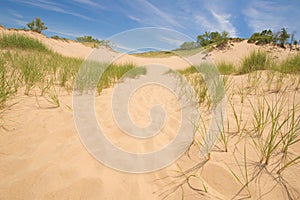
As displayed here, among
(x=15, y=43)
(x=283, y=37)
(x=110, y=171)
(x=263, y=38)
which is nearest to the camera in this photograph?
(x=110, y=171)

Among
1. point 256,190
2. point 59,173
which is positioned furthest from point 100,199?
point 256,190

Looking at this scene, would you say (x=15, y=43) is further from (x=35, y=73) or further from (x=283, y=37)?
(x=283, y=37)

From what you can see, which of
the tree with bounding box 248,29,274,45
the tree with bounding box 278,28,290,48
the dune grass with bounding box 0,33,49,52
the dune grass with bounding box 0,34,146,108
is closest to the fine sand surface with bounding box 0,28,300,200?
the dune grass with bounding box 0,34,146,108

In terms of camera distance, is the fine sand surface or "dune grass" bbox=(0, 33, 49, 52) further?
"dune grass" bbox=(0, 33, 49, 52)

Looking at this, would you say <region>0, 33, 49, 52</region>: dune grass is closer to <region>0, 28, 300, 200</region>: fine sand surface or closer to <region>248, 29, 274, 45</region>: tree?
<region>0, 28, 300, 200</region>: fine sand surface

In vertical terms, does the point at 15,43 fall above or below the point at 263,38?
below

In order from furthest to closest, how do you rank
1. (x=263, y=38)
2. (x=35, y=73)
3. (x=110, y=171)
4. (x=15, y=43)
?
(x=263, y=38) → (x=15, y=43) → (x=35, y=73) → (x=110, y=171)

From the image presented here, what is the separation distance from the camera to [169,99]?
281 centimetres

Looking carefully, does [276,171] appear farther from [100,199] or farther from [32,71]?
[32,71]

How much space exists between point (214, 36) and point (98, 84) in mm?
14531

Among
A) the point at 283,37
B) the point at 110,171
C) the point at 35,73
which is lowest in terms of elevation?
the point at 110,171

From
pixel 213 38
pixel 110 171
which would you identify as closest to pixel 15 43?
pixel 110 171

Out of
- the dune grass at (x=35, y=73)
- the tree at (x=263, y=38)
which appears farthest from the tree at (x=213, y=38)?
the dune grass at (x=35, y=73)

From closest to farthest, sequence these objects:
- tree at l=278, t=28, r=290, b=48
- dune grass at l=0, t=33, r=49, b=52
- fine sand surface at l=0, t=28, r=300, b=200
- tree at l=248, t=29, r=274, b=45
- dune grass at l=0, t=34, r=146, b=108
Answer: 1. fine sand surface at l=0, t=28, r=300, b=200
2. dune grass at l=0, t=34, r=146, b=108
3. dune grass at l=0, t=33, r=49, b=52
4. tree at l=278, t=28, r=290, b=48
5. tree at l=248, t=29, r=274, b=45
